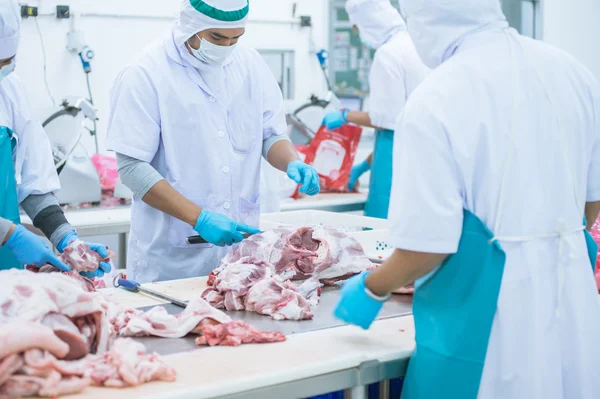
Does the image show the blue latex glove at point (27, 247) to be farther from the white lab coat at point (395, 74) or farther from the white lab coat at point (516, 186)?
the white lab coat at point (395, 74)

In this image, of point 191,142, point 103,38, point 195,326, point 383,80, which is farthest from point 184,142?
point 103,38

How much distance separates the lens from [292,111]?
5395 millimetres

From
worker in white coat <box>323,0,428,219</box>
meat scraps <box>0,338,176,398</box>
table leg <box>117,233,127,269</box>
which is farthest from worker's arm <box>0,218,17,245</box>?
worker in white coat <box>323,0,428,219</box>

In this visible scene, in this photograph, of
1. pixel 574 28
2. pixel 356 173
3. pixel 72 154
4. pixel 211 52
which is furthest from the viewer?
pixel 574 28

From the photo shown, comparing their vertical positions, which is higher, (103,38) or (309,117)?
(103,38)

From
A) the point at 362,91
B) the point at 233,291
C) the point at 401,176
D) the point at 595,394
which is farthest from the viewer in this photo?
the point at 362,91

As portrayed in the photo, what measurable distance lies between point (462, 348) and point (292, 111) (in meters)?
3.77

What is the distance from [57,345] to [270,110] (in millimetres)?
1730

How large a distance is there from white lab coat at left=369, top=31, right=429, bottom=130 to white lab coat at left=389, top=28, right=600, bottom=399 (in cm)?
275

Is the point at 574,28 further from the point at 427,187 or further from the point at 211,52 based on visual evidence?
the point at 427,187

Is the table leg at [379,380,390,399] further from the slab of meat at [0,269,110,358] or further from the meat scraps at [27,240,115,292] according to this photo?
the meat scraps at [27,240,115,292]

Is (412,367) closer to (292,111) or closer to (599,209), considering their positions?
(599,209)

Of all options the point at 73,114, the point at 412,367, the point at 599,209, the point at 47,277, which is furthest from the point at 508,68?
the point at 73,114

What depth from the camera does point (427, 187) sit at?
1.69 meters
